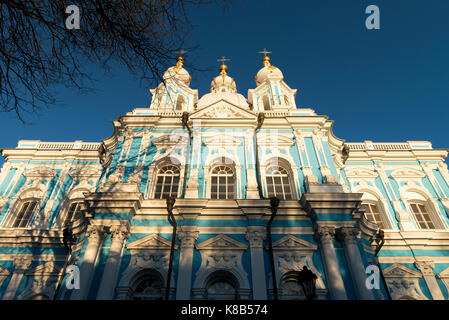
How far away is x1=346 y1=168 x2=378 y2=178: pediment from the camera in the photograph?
16.6 meters

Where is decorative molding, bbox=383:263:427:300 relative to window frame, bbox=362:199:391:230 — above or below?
below

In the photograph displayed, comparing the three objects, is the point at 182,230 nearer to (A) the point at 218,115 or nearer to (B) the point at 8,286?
(A) the point at 218,115

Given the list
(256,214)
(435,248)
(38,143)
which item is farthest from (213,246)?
(38,143)

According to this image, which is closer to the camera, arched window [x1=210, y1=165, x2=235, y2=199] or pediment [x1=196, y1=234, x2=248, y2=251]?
pediment [x1=196, y1=234, x2=248, y2=251]

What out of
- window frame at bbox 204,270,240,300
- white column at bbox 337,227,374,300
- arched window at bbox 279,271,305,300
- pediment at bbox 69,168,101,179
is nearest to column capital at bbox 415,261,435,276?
white column at bbox 337,227,374,300

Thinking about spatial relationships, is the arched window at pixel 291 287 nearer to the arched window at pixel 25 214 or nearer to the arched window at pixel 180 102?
the arched window at pixel 25 214

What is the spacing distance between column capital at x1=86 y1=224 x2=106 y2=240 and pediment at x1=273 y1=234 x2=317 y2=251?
599cm

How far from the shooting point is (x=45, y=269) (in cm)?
1236

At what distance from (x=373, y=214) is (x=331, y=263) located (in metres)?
6.85

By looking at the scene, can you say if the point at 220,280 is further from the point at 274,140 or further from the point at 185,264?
the point at 274,140

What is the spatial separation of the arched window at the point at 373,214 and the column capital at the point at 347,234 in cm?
517

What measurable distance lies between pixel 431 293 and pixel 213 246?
9.37 metres

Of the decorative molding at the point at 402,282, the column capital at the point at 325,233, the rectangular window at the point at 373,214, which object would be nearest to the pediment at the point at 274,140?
the column capital at the point at 325,233

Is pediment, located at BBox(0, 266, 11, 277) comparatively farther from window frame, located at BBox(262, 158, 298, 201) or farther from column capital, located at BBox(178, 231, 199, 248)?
window frame, located at BBox(262, 158, 298, 201)
